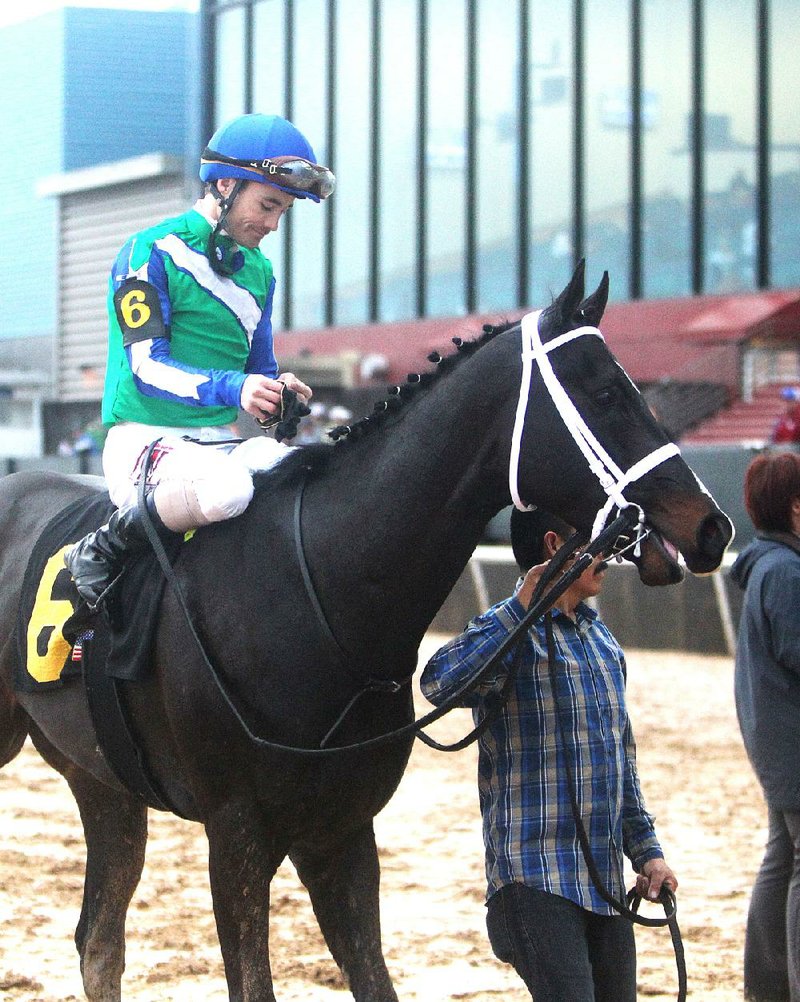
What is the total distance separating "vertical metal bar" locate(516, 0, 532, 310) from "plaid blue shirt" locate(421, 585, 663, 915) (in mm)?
23911

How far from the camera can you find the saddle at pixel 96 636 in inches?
135

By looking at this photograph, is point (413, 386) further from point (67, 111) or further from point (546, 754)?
point (67, 111)

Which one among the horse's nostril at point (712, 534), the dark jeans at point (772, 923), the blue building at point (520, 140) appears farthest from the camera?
the blue building at point (520, 140)

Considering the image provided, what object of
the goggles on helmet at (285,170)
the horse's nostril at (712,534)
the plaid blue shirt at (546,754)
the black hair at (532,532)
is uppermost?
the goggles on helmet at (285,170)

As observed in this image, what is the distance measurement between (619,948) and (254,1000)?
2.56ft

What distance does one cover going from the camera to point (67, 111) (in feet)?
112

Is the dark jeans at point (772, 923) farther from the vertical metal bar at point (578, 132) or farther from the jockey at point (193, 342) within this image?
the vertical metal bar at point (578, 132)

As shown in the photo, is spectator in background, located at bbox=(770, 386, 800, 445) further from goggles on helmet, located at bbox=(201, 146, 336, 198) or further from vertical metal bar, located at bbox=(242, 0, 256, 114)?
vertical metal bar, located at bbox=(242, 0, 256, 114)

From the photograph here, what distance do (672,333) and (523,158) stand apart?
197 inches

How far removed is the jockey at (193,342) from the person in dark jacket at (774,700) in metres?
1.50

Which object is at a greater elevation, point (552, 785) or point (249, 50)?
point (249, 50)

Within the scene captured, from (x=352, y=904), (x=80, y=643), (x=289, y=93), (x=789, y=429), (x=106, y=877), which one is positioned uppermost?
(x=289, y=93)

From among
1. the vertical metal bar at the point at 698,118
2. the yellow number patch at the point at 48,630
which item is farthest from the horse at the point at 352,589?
the vertical metal bar at the point at 698,118

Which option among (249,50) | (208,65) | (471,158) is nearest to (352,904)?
(471,158)
